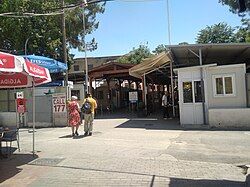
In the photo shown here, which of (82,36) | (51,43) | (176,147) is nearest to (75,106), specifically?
(176,147)

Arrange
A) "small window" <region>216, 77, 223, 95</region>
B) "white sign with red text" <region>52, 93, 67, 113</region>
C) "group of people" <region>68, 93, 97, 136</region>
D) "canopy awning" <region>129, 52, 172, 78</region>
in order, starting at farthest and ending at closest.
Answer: "canopy awning" <region>129, 52, 172, 78</region> < "white sign with red text" <region>52, 93, 67, 113</region> < "small window" <region>216, 77, 223, 95</region> < "group of people" <region>68, 93, 97, 136</region>

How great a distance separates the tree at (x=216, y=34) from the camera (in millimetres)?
46094

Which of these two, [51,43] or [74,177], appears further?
Answer: [51,43]

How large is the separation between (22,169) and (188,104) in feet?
37.1

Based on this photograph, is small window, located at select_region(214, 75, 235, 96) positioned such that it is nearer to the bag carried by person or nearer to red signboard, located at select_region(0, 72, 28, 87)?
the bag carried by person

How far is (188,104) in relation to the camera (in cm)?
1942

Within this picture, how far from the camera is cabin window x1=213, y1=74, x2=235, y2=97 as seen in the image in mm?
18484

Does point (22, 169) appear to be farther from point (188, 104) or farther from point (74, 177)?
point (188, 104)

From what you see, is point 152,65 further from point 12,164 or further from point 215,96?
point 12,164

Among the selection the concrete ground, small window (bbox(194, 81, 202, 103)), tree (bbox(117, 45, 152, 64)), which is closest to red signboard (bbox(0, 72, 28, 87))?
the concrete ground

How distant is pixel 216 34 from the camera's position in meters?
47.1

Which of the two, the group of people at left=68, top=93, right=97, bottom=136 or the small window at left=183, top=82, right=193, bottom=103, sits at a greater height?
the small window at left=183, top=82, right=193, bottom=103

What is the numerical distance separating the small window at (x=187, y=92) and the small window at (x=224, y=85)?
125 cm

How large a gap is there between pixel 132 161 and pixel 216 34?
129 ft
